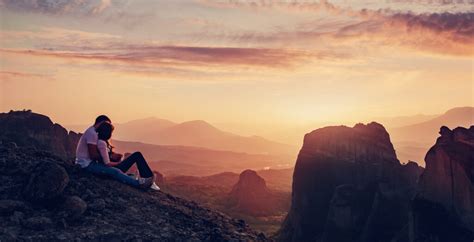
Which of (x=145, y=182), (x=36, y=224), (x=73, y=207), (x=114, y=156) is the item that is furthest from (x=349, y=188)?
(x=36, y=224)

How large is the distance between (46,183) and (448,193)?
2853 cm

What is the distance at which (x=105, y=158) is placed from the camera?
19.6 meters

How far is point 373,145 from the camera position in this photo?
2183 inches

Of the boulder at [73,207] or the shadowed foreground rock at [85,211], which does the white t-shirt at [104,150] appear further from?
the boulder at [73,207]

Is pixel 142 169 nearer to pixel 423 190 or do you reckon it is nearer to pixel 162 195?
pixel 162 195

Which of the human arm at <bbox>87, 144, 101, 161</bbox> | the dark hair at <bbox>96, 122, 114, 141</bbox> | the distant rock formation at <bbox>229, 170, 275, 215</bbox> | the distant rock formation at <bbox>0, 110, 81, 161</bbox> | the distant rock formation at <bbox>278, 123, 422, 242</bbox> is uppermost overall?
the dark hair at <bbox>96, 122, 114, 141</bbox>

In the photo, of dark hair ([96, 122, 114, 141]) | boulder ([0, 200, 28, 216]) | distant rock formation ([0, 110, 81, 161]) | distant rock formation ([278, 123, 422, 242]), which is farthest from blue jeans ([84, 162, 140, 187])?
distant rock formation ([0, 110, 81, 161])

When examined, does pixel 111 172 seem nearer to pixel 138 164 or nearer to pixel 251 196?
pixel 138 164

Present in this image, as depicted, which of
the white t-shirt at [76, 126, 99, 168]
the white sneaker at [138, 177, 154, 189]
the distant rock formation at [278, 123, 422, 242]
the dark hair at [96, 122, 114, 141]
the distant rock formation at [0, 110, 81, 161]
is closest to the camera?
the white t-shirt at [76, 126, 99, 168]

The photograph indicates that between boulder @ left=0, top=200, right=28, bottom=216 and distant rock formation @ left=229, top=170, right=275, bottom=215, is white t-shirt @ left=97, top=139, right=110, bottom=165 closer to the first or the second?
boulder @ left=0, top=200, right=28, bottom=216

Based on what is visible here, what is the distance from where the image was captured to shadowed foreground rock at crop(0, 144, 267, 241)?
16.4 m

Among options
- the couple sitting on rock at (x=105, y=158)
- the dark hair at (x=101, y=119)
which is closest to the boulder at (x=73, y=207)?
the couple sitting on rock at (x=105, y=158)

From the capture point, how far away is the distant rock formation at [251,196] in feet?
330

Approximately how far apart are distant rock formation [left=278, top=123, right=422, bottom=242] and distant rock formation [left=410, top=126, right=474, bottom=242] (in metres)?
8.07
